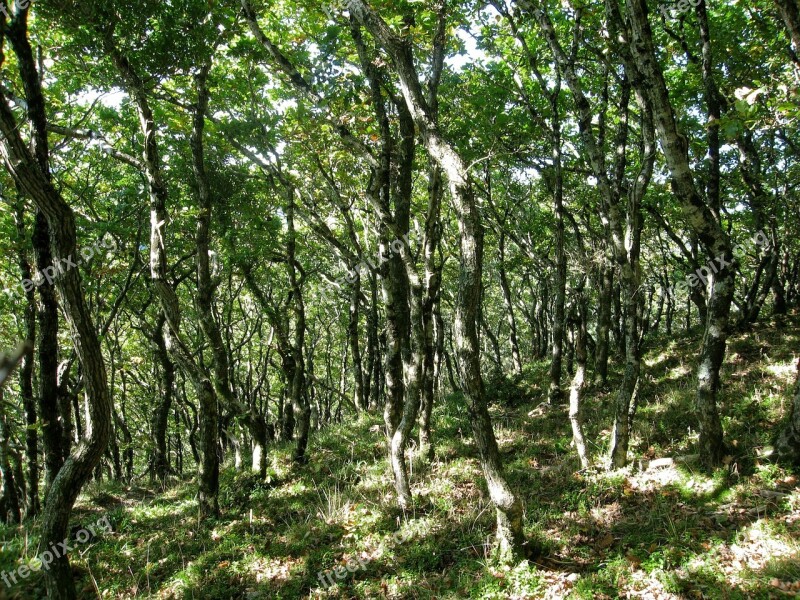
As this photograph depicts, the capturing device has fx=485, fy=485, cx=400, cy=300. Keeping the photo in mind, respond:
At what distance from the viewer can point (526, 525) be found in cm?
607

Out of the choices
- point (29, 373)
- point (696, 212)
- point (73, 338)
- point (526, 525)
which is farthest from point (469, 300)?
point (29, 373)

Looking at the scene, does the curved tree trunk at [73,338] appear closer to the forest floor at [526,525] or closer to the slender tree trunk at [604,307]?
the forest floor at [526,525]

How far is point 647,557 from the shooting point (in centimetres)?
519

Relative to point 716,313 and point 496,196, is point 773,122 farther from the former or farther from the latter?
point 496,196

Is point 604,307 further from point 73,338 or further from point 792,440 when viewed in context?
point 73,338

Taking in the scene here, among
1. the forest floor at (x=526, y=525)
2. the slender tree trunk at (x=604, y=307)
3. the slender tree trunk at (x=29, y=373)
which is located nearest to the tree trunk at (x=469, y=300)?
the forest floor at (x=526, y=525)

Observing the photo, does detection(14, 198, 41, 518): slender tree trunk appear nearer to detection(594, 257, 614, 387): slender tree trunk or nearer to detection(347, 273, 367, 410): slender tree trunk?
detection(347, 273, 367, 410): slender tree trunk

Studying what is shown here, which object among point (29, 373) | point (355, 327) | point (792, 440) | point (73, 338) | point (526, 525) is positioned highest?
point (355, 327)

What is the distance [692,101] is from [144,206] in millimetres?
13236

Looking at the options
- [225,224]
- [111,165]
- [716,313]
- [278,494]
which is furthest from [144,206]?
[716,313]

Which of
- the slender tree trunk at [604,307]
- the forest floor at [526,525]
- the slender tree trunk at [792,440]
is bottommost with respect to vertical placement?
the forest floor at [526,525]

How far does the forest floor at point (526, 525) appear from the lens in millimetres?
4992

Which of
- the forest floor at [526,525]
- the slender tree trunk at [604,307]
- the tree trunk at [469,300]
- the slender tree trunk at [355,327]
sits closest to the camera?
the forest floor at [526,525]

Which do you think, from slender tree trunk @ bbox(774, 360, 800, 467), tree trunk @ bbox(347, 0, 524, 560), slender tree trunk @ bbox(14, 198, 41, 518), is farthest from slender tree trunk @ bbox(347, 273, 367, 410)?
slender tree trunk @ bbox(774, 360, 800, 467)
